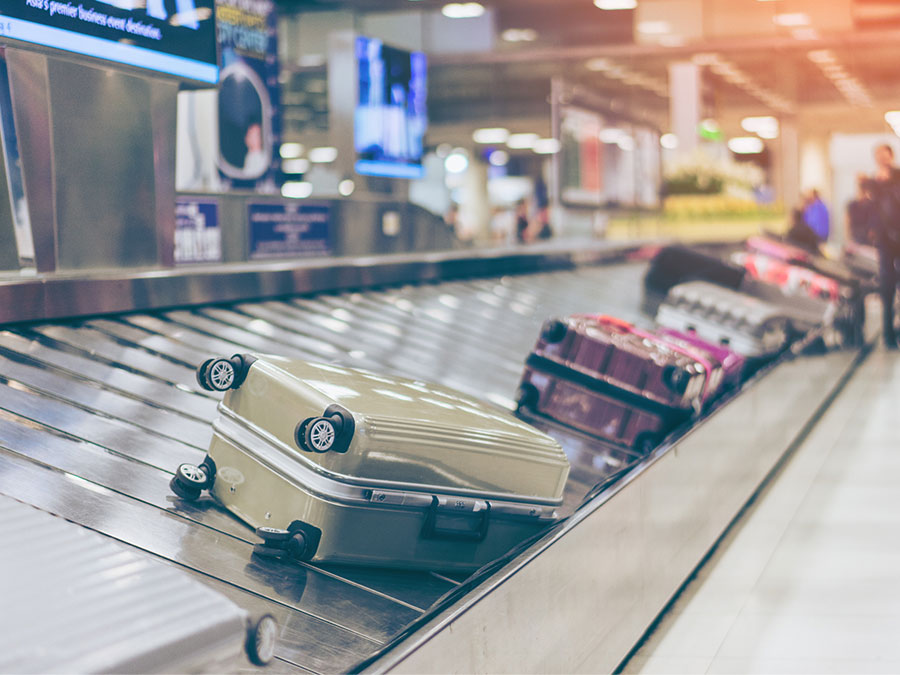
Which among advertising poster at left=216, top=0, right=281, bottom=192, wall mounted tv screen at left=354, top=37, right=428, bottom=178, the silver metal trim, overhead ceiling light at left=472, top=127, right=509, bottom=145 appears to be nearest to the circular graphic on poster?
advertising poster at left=216, top=0, right=281, bottom=192

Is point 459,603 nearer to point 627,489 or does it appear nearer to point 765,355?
point 627,489

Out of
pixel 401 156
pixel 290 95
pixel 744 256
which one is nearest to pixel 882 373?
pixel 744 256

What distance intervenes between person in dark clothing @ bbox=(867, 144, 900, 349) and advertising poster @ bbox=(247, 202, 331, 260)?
4.46 meters

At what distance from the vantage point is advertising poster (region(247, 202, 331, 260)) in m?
6.71

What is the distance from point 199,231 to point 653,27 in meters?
11.8

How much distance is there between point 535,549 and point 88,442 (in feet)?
3.37

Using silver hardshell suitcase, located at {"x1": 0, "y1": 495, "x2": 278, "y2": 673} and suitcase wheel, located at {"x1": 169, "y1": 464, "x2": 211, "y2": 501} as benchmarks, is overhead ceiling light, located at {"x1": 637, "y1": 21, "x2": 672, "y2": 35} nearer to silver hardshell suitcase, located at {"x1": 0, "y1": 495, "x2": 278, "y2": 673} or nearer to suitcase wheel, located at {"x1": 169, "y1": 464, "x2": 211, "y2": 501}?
suitcase wheel, located at {"x1": 169, "y1": 464, "x2": 211, "y2": 501}

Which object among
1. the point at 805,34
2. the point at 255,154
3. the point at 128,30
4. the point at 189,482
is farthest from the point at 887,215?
the point at 805,34

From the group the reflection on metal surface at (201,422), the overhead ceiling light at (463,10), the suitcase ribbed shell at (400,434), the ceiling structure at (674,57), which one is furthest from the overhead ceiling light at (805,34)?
the suitcase ribbed shell at (400,434)

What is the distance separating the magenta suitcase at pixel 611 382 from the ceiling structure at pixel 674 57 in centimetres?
1236

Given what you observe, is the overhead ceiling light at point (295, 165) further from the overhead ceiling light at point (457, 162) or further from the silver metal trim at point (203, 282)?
the silver metal trim at point (203, 282)

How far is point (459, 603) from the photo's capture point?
1.55 meters

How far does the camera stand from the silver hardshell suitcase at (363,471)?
72.1 inches

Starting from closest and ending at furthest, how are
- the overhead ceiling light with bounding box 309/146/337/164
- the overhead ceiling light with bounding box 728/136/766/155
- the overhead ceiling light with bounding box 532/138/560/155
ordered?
the overhead ceiling light with bounding box 728/136/766/155 → the overhead ceiling light with bounding box 532/138/560/155 → the overhead ceiling light with bounding box 309/146/337/164
